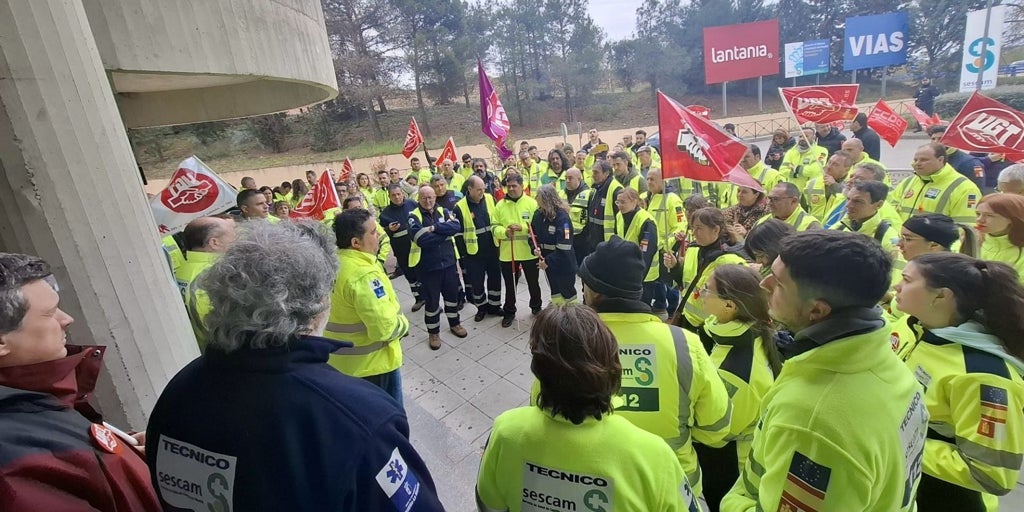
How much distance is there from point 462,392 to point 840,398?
3.84 metres

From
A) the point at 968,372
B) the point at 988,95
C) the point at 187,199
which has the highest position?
the point at 187,199

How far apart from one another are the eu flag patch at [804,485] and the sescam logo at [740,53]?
4113 centimetres

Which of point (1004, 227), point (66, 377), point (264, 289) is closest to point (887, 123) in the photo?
point (1004, 227)

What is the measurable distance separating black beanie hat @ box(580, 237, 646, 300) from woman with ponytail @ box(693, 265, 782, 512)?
20.7 inches

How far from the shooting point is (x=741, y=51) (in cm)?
3666

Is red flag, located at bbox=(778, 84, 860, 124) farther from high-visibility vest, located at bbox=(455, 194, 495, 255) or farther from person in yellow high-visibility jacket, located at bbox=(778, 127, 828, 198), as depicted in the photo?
high-visibility vest, located at bbox=(455, 194, 495, 255)

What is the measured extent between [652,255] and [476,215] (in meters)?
2.33

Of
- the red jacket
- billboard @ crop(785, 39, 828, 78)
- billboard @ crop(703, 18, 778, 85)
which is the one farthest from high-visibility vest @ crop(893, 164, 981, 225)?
billboard @ crop(785, 39, 828, 78)

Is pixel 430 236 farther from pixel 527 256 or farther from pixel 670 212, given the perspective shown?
pixel 670 212

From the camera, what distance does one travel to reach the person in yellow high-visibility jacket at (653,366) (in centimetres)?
209

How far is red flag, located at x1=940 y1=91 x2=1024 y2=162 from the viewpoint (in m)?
5.40

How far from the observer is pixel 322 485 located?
1287 millimetres

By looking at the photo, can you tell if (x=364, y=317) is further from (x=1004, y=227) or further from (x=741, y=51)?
(x=741, y=51)

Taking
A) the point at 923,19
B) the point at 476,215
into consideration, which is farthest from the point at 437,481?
the point at 923,19
